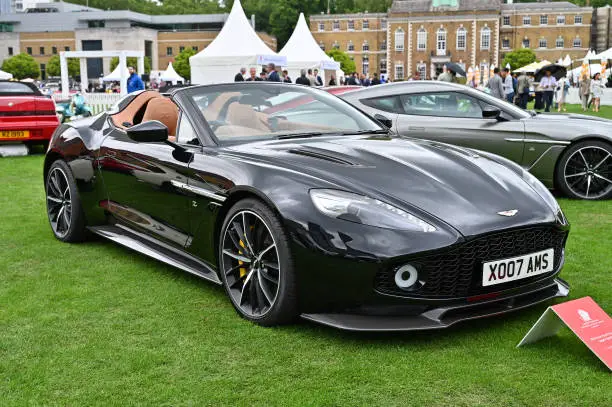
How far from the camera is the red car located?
12.6m

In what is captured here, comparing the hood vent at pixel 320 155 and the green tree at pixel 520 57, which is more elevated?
the green tree at pixel 520 57

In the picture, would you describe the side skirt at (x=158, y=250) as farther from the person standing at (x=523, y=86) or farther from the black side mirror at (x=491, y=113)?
the person standing at (x=523, y=86)

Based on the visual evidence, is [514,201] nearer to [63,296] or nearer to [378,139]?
[378,139]

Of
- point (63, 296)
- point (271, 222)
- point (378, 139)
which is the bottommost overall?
point (63, 296)

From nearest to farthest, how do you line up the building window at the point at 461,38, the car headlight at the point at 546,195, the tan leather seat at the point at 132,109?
1. the car headlight at the point at 546,195
2. the tan leather seat at the point at 132,109
3. the building window at the point at 461,38

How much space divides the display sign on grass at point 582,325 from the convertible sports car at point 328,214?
21 cm

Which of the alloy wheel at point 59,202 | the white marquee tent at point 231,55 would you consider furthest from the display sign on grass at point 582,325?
the white marquee tent at point 231,55

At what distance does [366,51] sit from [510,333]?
118 metres

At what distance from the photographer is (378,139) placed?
463 cm

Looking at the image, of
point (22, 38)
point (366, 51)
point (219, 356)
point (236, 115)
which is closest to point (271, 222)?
point (219, 356)

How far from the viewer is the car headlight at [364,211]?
11.3 ft

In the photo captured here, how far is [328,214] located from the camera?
3512 millimetres

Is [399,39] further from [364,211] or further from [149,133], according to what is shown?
[364,211]

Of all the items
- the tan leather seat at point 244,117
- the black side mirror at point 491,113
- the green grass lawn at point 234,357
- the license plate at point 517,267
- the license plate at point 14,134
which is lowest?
the green grass lawn at point 234,357
